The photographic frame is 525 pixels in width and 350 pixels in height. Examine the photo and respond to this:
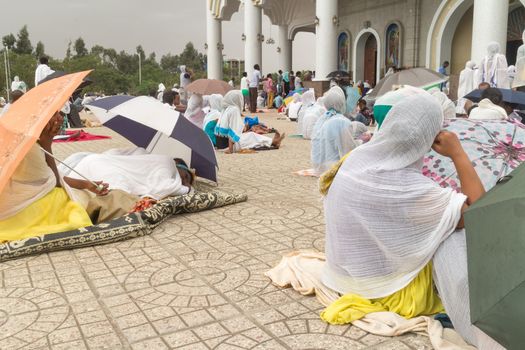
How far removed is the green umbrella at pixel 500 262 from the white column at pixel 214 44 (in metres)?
22.4

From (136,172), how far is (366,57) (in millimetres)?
16861

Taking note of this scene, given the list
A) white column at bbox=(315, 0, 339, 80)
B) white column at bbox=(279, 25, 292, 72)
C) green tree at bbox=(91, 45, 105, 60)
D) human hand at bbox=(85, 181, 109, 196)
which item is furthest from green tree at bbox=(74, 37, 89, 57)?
human hand at bbox=(85, 181, 109, 196)

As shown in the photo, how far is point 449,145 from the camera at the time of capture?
2.20 m

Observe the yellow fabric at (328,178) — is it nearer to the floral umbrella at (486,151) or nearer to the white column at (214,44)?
the floral umbrella at (486,151)

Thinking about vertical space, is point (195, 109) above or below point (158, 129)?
below

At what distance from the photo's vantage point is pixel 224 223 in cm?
412

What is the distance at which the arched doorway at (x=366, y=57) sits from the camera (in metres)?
19.8

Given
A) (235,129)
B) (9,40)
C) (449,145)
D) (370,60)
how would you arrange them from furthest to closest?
(9,40) → (370,60) → (235,129) → (449,145)

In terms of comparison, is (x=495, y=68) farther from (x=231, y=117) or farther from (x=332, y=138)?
(x=332, y=138)

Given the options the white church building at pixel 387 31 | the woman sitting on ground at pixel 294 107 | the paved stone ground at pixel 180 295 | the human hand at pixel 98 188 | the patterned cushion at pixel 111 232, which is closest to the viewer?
the paved stone ground at pixel 180 295

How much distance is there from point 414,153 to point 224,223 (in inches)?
87.5

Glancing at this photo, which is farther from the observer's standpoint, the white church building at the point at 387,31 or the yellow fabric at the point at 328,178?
the white church building at the point at 387,31

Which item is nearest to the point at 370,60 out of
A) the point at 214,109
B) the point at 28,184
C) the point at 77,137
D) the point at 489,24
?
the point at 489,24

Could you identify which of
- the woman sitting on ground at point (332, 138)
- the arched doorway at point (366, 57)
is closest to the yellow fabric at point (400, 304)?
the woman sitting on ground at point (332, 138)
